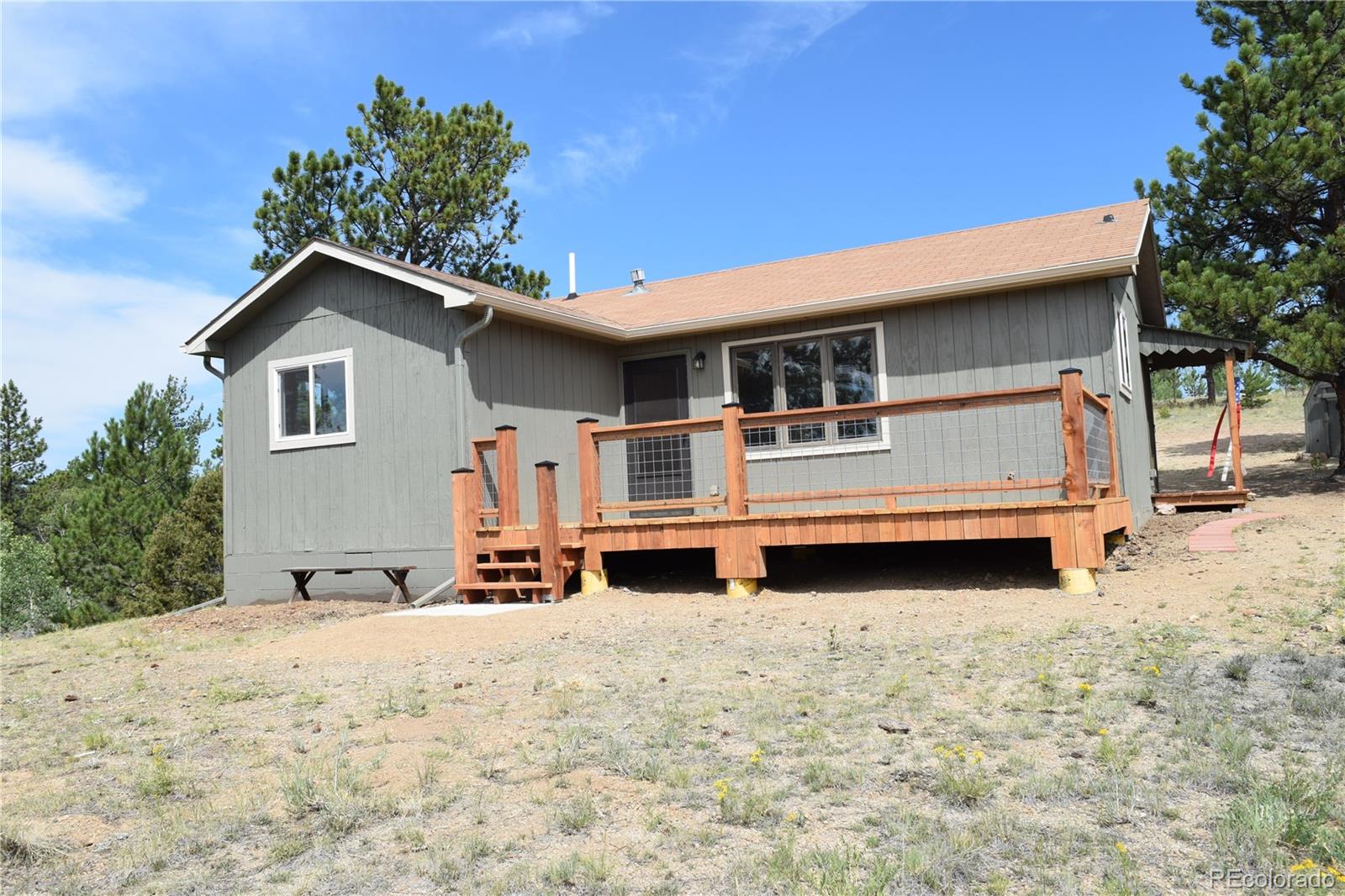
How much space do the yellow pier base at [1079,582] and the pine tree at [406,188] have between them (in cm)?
1942

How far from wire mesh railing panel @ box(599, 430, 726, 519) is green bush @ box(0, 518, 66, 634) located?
76.3 feet

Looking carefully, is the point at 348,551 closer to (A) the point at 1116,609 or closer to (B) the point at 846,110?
(A) the point at 1116,609

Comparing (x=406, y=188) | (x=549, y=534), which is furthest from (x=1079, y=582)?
(x=406, y=188)

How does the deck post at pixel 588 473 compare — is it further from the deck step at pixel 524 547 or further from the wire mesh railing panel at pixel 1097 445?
the wire mesh railing panel at pixel 1097 445

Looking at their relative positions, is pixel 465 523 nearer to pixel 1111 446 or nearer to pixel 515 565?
pixel 515 565

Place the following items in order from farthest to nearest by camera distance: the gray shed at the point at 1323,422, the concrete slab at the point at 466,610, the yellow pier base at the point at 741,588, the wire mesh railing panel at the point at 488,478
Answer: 1. the gray shed at the point at 1323,422
2. the wire mesh railing panel at the point at 488,478
3. the yellow pier base at the point at 741,588
4. the concrete slab at the point at 466,610

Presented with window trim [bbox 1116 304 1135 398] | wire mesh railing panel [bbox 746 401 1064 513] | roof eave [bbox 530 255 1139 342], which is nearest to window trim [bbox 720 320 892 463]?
wire mesh railing panel [bbox 746 401 1064 513]

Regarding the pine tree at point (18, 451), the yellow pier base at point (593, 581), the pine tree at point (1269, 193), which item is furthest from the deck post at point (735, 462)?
the pine tree at point (18, 451)

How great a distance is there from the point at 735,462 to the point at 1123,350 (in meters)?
5.40

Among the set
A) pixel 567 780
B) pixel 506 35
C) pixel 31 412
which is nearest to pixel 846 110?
pixel 506 35

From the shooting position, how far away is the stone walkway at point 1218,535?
9.00 m

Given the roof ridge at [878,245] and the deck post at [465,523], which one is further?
the roof ridge at [878,245]

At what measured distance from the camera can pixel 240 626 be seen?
9.80 m

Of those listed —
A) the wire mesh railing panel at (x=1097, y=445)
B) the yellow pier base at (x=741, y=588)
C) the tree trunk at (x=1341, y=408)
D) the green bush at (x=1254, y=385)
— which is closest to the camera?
the wire mesh railing panel at (x=1097, y=445)
